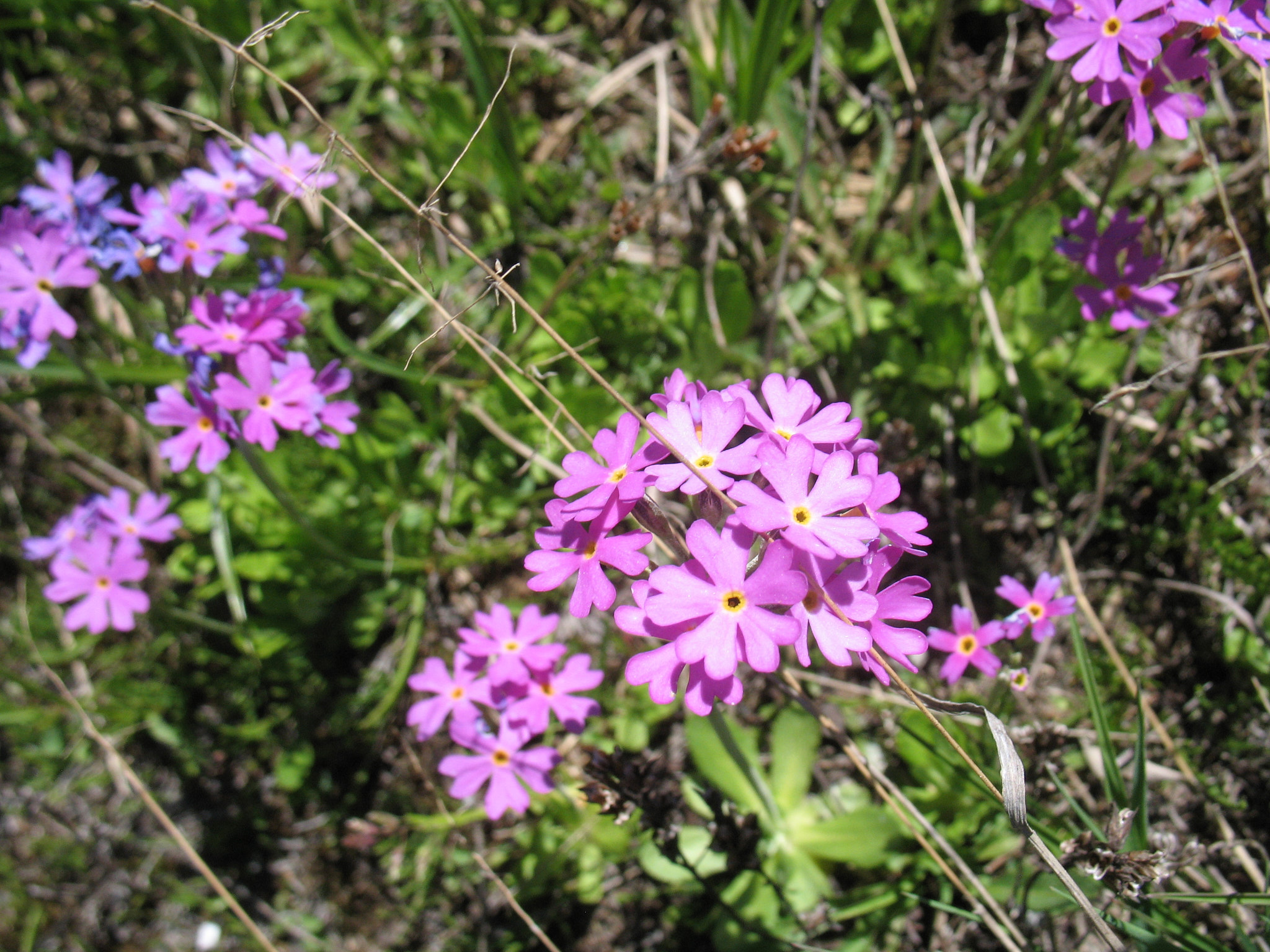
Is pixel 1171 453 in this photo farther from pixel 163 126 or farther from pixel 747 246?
pixel 163 126

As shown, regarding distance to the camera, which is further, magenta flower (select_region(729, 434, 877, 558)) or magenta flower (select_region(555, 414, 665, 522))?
magenta flower (select_region(555, 414, 665, 522))

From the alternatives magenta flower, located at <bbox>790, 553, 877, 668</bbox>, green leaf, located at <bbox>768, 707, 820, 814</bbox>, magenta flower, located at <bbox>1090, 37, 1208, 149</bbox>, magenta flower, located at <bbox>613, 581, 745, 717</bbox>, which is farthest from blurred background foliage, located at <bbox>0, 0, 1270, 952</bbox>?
magenta flower, located at <bbox>790, 553, 877, 668</bbox>

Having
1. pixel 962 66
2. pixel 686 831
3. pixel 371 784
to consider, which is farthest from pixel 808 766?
pixel 962 66

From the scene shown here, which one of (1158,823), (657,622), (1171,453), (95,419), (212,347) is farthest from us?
(95,419)

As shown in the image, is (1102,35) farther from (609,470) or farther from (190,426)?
(190,426)

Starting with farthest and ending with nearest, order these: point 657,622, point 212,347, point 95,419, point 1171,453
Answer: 1. point 95,419
2. point 1171,453
3. point 212,347
4. point 657,622

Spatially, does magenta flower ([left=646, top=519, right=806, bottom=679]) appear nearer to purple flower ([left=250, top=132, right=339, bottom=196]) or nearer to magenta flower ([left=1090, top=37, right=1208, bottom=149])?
magenta flower ([left=1090, top=37, right=1208, bottom=149])
